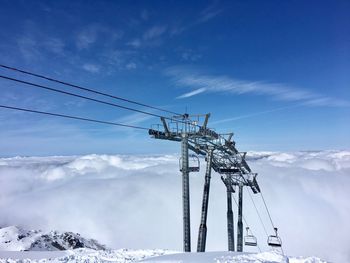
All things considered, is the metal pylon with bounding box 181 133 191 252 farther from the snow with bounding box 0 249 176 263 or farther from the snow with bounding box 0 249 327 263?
the snow with bounding box 0 249 176 263

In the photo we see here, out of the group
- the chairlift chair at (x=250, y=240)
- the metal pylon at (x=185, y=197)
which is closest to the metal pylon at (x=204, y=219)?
the metal pylon at (x=185, y=197)

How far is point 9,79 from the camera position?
11.5m

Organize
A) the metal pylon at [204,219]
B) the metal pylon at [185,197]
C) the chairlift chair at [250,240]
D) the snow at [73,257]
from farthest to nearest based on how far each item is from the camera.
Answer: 1. the chairlift chair at [250,240]
2. the metal pylon at [204,219]
3. the metal pylon at [185,197]
4. the snow at [73,257]

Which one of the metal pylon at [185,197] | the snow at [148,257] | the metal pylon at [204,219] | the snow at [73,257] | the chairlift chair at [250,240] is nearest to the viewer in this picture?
the snow at [148,257]

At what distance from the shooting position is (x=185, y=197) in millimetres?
24969

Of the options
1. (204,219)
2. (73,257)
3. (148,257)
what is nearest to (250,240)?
(204,219)

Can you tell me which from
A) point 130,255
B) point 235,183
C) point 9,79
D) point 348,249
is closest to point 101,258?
point 130,255

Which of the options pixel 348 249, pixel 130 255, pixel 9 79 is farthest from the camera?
pixel 348 249

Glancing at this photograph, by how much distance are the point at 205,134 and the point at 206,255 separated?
13.7 metres

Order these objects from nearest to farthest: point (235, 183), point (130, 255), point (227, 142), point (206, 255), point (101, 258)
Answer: point (206, 255) → point (101, 258) → point (130, 255) → point (227, 142) → point (235, 183)

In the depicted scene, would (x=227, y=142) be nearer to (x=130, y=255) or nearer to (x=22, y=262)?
(x=130, y=255)

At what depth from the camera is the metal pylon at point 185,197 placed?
24.6 m

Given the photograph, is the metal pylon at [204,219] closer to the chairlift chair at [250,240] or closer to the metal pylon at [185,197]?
the metal pylon at [185,197]

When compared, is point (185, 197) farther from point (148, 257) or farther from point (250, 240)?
point (250, 240)
